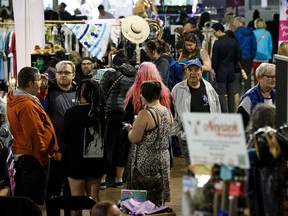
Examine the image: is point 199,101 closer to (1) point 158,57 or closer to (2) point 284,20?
(2) point 284,20

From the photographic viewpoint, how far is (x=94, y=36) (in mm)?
11391

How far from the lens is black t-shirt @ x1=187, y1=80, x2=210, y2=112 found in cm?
779

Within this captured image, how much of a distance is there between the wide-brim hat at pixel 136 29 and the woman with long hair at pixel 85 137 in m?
4.03

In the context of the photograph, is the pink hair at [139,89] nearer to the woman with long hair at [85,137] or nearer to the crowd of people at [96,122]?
the crowd of people at [96,122]

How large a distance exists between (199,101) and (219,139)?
3.97 m

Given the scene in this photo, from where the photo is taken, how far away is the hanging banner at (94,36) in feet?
36.7

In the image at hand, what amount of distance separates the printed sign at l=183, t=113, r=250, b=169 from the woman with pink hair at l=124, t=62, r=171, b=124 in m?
4.05

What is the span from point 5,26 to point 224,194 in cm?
A: 1028

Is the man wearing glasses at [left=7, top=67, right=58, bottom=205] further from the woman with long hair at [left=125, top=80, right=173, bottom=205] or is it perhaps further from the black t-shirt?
the black t-shirt

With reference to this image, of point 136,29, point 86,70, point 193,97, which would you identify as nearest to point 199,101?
point 193,97

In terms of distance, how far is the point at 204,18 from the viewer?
50.1ft

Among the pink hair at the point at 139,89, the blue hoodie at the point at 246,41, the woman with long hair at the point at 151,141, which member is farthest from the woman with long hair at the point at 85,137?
the blue hoodie at the point at 246,41

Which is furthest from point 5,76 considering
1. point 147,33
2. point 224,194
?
point 224,194

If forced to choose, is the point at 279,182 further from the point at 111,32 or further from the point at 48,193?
the point at 111,32
